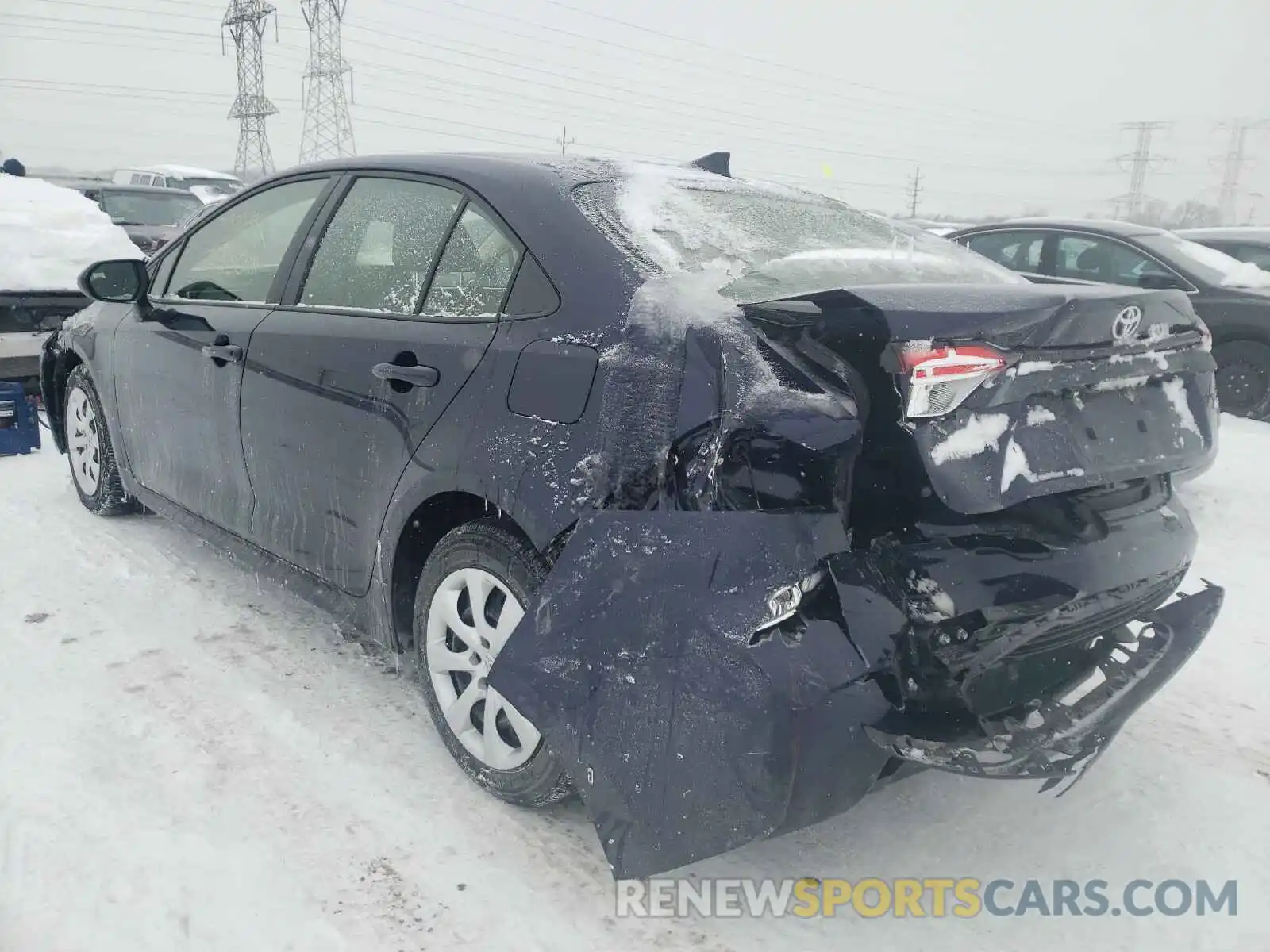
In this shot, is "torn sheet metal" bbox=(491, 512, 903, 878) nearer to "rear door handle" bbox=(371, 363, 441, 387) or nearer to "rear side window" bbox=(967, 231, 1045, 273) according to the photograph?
"rear door handle" bbox=(371, 363, 441, 387)

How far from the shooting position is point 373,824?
2.40 meters

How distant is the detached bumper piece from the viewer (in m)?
1.86

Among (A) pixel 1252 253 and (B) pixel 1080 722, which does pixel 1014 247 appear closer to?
(A) pixel 1252 253

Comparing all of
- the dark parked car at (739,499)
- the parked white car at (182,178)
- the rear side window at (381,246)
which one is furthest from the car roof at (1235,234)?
the parked white car at (182,178)

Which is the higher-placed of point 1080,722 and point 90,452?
point 1080,722

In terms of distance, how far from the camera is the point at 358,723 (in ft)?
9.42

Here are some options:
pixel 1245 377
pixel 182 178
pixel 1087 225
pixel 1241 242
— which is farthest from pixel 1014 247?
pixel 182 178

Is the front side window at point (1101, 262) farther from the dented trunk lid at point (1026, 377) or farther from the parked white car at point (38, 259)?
the parked white car at point (38, 259)

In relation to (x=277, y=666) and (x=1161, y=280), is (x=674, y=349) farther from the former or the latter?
(x=1161, y=280)

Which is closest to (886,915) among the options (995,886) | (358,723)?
(995,886)

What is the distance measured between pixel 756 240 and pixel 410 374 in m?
0.98

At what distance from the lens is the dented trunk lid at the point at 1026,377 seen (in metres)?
1.85

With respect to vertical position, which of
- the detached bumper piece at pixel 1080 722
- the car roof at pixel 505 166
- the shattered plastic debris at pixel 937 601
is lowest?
the detached bumper piece at pixel 1080 722

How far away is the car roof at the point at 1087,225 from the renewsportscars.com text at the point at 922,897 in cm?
620
